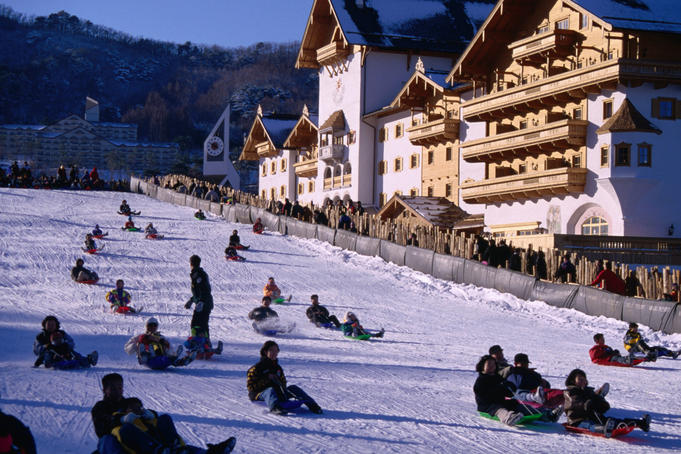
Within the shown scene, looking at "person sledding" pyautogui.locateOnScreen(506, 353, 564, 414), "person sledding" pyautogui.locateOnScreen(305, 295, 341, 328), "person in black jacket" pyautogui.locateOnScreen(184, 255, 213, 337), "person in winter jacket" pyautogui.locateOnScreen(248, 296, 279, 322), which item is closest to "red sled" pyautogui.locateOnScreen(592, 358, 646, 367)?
"person sledding" pyautogui.locateOnScreen(506, 353, 564, 414)

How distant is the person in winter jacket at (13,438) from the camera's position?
762 cm

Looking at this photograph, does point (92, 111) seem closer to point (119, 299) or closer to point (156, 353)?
point (119, 299)

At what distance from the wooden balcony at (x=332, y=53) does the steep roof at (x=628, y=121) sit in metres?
26.5

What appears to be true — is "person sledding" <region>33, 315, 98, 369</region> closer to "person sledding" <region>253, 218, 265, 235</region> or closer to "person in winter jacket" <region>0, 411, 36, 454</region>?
"person in winter jacket" <region>0, 411, 36, 454</region>

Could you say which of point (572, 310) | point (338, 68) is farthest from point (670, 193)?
point (338, 68)

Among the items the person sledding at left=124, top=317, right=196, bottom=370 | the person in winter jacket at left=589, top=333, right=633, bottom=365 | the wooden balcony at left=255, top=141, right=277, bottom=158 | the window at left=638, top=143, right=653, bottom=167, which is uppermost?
the wooden balcony at left=255, top=141, right=277, bottom=158

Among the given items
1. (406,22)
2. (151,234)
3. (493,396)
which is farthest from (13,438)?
(406,22)

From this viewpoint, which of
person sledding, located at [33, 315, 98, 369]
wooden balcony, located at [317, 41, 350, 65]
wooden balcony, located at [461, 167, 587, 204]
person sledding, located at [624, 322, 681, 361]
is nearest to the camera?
person sledding, located at [33, 315, 98, 369]

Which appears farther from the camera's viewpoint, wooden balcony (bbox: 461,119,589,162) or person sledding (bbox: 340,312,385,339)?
wooden balcony (bbox: 461,119,589,162)

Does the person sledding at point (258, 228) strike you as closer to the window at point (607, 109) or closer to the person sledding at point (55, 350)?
the window at point (607, 109)

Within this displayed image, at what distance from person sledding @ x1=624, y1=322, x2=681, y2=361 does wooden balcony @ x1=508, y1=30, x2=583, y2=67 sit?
23232 millimetres

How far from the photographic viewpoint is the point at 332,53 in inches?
2386

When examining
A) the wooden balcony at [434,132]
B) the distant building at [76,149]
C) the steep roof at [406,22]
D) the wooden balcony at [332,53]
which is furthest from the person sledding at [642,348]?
the distant building at [76,149]

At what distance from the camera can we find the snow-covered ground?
10875mm
